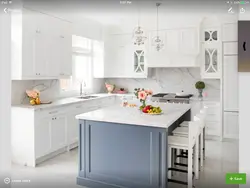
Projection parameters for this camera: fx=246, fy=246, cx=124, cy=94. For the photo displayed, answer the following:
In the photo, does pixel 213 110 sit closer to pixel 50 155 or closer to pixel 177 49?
pixel 177 49

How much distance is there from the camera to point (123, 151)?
203 centimetres

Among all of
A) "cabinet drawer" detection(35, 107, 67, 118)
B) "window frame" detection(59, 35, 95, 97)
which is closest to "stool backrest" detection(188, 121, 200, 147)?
"cabinet drawer" detection(35, 107, 67, 118)

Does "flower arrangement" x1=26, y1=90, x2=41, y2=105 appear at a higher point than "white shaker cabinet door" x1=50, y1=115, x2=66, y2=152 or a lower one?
higher

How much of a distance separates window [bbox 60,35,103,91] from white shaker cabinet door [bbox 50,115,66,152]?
0.87 meters

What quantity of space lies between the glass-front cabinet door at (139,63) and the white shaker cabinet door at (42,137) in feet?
6.91

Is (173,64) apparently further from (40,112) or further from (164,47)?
(40,112)

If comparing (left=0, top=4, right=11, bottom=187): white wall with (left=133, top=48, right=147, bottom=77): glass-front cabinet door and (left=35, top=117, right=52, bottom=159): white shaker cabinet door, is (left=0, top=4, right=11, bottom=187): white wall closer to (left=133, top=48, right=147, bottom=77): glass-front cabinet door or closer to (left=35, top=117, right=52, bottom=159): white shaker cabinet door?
(left=35, top=117, right=52, bottom=159): white shaker cabinet door

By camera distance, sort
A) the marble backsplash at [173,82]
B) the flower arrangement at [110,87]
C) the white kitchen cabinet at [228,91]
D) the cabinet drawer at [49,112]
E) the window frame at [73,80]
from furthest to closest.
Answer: the flower arrangement at [110,87]
the marble backsplash at [173,82]
the window frame at [73,80]
the white kitchen cabinet at [228,91]
the cabinet drawer at [49,112]

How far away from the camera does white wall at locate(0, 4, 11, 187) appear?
34.0 inches

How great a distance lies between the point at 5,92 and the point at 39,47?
7.42 ft

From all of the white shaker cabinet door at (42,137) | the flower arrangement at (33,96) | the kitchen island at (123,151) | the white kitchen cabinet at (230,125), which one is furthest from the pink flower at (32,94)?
the white kitchen cabinet at (230,125)

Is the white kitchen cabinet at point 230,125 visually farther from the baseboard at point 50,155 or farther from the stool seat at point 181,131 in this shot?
the baseboard at point 50,155

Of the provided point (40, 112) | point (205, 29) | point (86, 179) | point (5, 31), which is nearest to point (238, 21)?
point (5, 31)

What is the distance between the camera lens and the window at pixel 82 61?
13.4 ft
